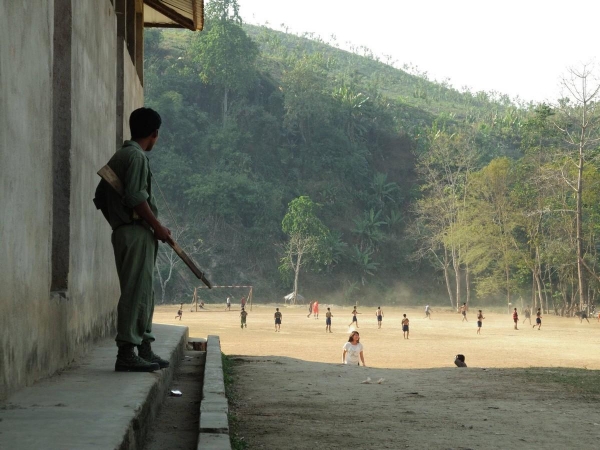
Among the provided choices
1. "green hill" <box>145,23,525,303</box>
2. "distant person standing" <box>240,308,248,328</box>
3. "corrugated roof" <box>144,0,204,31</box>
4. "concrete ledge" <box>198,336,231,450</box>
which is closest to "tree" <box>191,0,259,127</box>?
"green hill" <box>145,23,525,303</box>

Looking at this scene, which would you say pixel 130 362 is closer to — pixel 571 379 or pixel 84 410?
pixel 84 410

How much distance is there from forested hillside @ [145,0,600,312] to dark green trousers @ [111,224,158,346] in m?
54.9

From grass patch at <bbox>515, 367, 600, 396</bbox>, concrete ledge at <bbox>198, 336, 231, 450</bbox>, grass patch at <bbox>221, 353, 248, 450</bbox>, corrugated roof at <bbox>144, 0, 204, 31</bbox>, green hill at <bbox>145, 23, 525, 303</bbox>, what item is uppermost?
green hill at <bbox>145, 23, 525, 303</bbox>

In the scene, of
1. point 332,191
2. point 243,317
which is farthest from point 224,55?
point 243,317

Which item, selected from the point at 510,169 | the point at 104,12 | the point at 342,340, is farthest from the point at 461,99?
the point at 104,12

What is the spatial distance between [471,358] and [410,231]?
4831cm

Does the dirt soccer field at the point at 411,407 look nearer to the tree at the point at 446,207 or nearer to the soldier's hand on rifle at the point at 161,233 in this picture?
the soldier's hand on rifle at the point at 161,233

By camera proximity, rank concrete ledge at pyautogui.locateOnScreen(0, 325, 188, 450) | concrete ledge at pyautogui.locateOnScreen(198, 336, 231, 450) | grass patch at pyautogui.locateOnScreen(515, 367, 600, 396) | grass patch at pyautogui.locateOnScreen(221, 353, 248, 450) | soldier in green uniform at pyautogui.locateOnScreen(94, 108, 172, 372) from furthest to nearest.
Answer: grass patch at pyautogui.locateOnScreen(515, 367, 600, 396) < soldier in green uniform at pyautogui.locateOnScreen(94, 108, 172, 372) < grass patch at pyautogui.locateOnScreen(221, 353, 248, 450) < concrete ledge at pyautogui.locateOnScreen(198, 336, 231, 450) < concrete ledge at pyautogui.locateOnScreen(0, 325, 188, 450)

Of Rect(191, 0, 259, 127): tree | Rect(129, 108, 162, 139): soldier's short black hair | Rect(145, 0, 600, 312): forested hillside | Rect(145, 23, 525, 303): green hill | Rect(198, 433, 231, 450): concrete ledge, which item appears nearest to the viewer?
Rect(198, 433, 231, 450): concrete ledge

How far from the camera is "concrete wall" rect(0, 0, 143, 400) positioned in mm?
4774

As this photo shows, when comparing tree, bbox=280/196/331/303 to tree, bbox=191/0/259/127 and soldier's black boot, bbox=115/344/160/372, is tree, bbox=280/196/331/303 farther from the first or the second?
soldier's black boot, bbox=115/344/160/372

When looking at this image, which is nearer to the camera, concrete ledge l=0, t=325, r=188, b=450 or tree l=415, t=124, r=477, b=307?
concrete ledge l=0, t=325, r=188, b=450

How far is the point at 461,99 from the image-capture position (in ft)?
468

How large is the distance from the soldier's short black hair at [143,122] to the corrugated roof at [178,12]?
815cm
